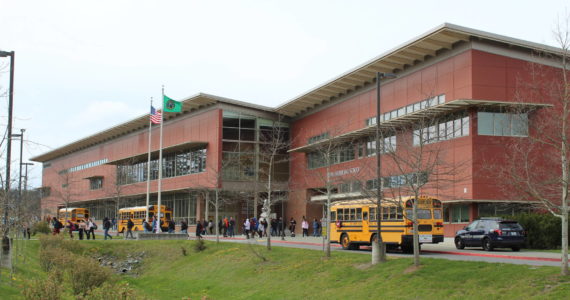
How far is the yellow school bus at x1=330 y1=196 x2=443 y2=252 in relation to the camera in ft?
91.9

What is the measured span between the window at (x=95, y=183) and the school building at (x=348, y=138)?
0.42 meters

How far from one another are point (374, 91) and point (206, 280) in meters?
26.6

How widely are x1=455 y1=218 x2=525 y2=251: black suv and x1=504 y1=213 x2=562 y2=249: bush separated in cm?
277

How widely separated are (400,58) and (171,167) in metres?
34.5

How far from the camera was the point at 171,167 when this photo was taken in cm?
7056

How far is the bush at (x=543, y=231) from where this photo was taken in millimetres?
31594

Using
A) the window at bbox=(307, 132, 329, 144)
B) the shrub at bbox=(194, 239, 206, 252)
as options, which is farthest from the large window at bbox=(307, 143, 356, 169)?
the shrub at bbox=(194, 239, 206, 252)

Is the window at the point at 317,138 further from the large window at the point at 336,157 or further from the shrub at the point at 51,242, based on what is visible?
the shrub at the point at 51,242

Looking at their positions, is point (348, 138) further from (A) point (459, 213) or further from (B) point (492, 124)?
(B) point (492, 124)

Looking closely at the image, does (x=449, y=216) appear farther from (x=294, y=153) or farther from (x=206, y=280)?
(x=294, y=153)

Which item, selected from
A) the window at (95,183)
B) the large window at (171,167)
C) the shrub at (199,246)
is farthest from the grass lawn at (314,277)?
the window at (95,183)

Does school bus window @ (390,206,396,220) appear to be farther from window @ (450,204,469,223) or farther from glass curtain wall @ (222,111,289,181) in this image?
glass curtain wall @ (222,111,289,181)

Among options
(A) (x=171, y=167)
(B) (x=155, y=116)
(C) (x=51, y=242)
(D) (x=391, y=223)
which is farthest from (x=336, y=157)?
(C) (x=51, y=242)

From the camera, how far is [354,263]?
23047mm
